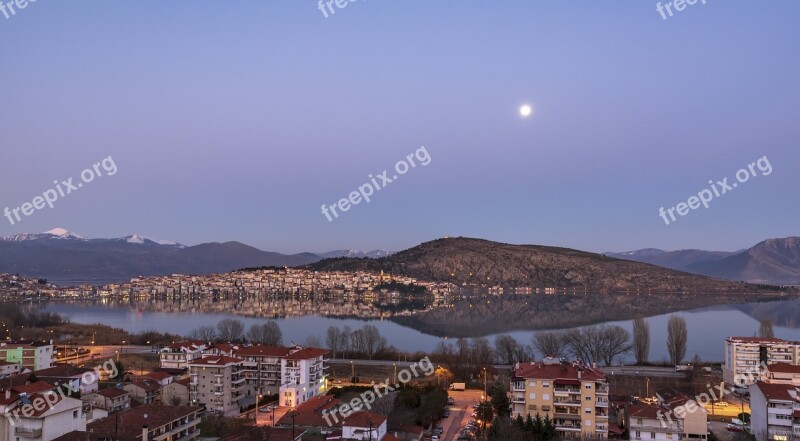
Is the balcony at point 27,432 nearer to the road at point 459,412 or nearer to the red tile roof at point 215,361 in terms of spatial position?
the red tile roof at point 215,361

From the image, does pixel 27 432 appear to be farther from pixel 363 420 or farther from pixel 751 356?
pixel 751 356

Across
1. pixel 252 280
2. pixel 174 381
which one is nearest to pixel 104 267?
pixel 252 280

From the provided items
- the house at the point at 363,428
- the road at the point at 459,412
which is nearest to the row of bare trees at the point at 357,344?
the road at the point at 459,412

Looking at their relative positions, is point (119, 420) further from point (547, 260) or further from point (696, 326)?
point (547, 260)

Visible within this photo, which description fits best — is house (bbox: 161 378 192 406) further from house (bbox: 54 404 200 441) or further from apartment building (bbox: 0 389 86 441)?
apartment building (bbox: 0 389 86 441)

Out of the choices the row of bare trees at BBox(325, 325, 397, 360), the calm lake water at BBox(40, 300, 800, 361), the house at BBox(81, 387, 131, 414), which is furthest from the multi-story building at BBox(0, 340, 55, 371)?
the calm lake water at BBox(40, 300, 800, 361)

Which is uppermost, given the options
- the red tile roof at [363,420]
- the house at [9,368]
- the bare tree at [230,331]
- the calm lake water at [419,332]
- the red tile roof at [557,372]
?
the red tile roof at [557,372]

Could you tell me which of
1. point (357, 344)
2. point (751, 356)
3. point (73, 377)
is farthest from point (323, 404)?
point (751, 356)
